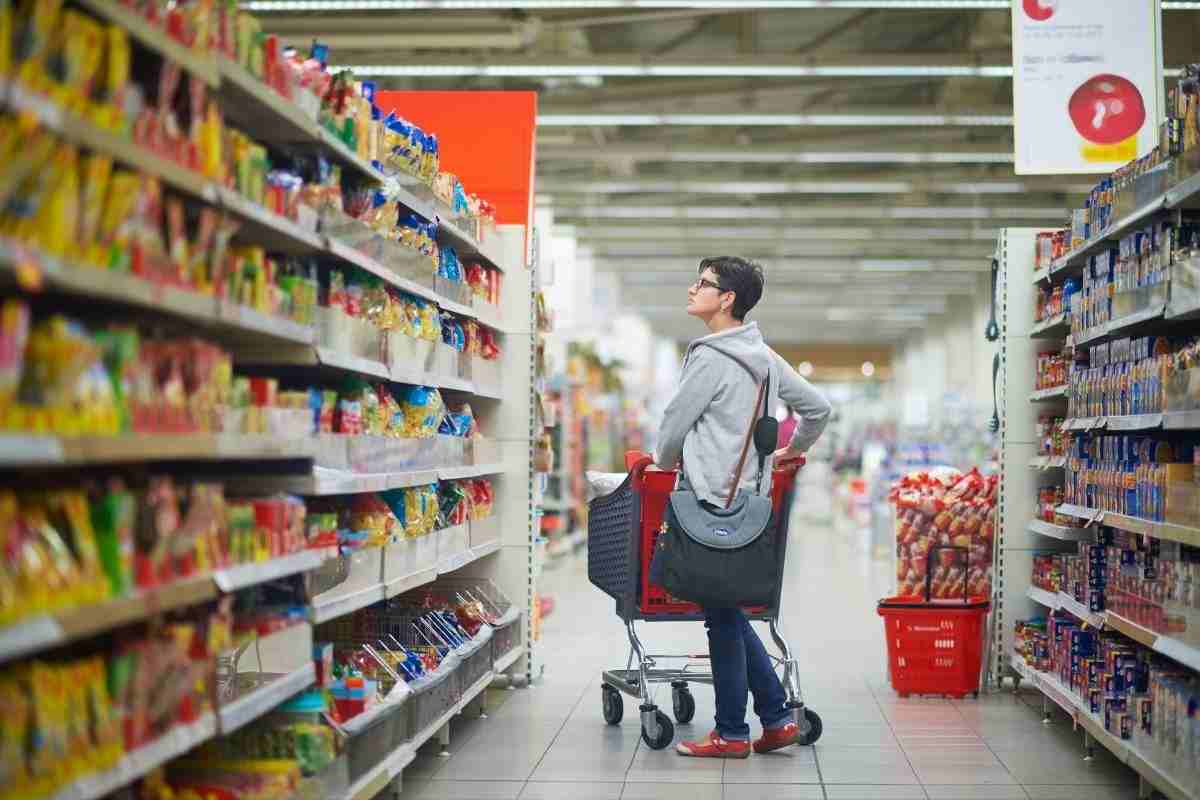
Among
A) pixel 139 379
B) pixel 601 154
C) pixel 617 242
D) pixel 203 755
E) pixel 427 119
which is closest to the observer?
pixel 139 379

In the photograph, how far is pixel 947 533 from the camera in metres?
6.86

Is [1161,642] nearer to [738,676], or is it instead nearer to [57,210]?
[738,676]

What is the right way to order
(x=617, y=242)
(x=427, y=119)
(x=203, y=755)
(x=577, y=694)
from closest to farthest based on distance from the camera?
(x=203, y=755) < (x=577, y=694) < (x=427, y=119) < (x=617, y=242)

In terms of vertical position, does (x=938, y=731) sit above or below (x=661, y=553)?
below

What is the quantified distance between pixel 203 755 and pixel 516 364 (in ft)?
11.0

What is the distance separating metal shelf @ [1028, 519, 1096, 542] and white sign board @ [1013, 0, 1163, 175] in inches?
63.1

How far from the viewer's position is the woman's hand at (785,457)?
509cm

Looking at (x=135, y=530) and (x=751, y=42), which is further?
(x=751, y=42)

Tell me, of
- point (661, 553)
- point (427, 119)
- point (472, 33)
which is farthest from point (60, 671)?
point (472, 33)

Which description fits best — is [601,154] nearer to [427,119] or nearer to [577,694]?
[427,119]

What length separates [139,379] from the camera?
2582mm

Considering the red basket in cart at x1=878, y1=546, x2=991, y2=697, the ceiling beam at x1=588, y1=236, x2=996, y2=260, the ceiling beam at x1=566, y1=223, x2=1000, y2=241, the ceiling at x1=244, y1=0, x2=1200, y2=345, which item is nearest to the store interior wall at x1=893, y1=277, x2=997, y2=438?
the ceiling beam at x1=566, y1=223, x2=1000, y2=241

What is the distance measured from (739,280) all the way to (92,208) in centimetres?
293

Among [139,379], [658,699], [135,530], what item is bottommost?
[658,699]
